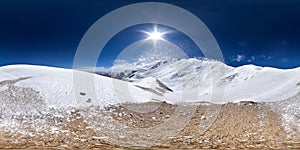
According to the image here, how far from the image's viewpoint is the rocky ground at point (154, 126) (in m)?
24.5

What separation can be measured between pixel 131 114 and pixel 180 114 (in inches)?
189

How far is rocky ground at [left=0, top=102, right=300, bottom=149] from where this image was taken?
24547 mm

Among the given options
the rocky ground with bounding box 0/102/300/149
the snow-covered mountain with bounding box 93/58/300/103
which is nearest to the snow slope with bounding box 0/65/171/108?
the rocky ground with bounding box 0/102/300/149

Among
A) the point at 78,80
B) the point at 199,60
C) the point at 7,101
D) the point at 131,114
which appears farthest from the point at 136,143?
the point at 199,60

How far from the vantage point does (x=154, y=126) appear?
29938mm

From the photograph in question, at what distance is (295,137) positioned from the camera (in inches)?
1032

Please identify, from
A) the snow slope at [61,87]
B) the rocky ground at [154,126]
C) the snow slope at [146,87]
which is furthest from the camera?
the snow slope at [146,87]

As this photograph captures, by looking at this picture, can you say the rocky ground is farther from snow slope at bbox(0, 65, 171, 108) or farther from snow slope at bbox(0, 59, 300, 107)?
snow slope at bbox(0, 59, 300, 107)

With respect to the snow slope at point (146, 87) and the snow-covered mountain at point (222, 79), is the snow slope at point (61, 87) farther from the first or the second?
the snow-covered mountain at point (222, 79)

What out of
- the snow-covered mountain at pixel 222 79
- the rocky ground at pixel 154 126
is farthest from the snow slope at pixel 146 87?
the rocky ground at pixel 154 126

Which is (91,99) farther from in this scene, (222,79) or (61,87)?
(222,79)

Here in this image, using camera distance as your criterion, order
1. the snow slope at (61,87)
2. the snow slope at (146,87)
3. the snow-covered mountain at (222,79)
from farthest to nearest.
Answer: the snow-covered mountain at (222,79) → the snow slope at (146,87) → the snow slope at (61,87)

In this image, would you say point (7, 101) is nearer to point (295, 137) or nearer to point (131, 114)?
point (131, 114)

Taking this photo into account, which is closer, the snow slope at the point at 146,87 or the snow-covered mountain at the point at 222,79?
the snow slope at the point at 146,87
